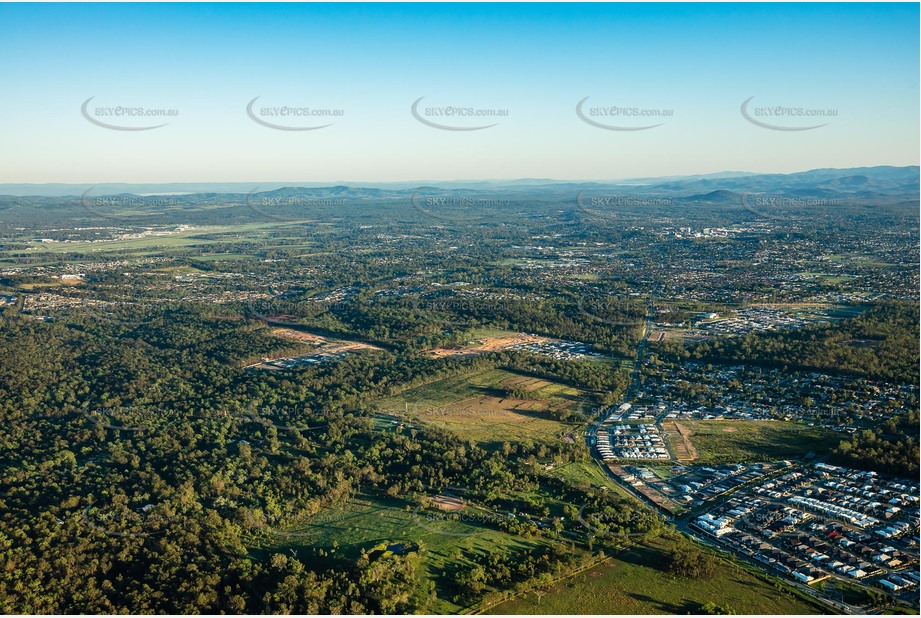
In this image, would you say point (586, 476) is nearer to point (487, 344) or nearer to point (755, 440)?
point (755, 440)

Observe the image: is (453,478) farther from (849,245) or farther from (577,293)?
(849,245)

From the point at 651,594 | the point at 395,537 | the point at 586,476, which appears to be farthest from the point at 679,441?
the point at 395,537

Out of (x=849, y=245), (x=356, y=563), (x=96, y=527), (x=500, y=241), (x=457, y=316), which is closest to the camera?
(x=356, y=563)

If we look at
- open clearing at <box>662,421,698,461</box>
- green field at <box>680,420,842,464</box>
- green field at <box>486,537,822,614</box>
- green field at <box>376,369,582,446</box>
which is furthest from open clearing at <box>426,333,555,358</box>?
green field at <box>486,537,822,614</box>

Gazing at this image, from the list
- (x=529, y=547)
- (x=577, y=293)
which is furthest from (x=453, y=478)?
(x=577, y=293)

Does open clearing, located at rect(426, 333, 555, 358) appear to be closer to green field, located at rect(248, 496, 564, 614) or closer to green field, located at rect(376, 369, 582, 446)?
green field, located at rect(376, 369, 582, 446)

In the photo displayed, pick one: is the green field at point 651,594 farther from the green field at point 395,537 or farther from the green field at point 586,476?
the green field at point 586,476
